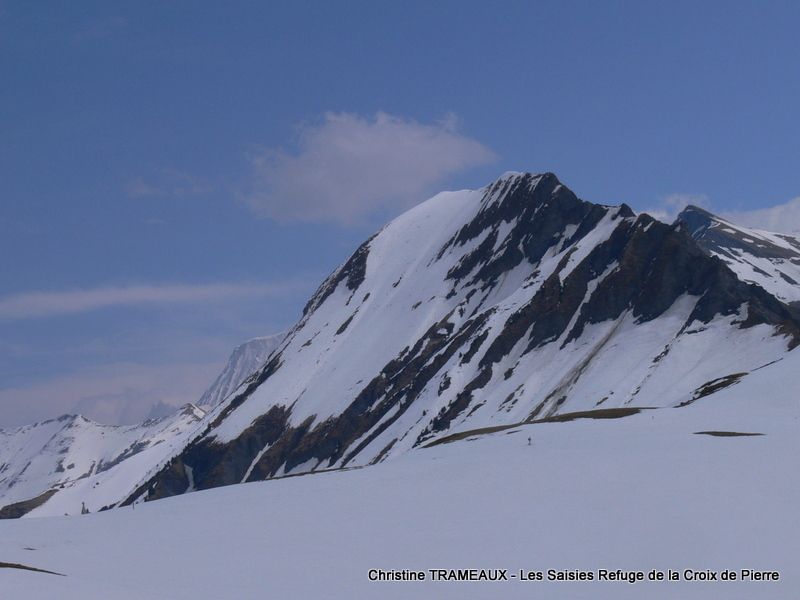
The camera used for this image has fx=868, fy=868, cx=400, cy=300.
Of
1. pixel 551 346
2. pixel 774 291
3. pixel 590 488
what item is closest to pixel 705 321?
pixel 551 346

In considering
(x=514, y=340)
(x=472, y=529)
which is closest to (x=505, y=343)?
(x=514, y=340)

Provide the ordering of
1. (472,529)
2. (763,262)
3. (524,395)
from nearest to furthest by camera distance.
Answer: (472,529) < (524,395) < (763,262)

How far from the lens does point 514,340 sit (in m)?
122

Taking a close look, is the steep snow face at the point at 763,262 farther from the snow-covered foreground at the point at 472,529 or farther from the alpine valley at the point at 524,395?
the snow-covered foreground at the point at 472,529

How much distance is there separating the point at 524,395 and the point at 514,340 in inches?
743

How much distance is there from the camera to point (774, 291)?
14862 cm

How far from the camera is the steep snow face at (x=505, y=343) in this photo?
92312 millimetres

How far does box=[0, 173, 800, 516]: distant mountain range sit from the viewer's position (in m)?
91.8

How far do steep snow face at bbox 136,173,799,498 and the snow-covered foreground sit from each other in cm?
3812

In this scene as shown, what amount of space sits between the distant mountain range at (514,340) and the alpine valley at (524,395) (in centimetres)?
40

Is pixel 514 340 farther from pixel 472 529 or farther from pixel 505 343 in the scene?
pixel 472 529

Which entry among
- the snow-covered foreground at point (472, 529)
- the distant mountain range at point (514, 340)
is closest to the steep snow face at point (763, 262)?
the distant mountain range at point (514, 340)

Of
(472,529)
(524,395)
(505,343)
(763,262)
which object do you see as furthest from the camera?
(763,262)

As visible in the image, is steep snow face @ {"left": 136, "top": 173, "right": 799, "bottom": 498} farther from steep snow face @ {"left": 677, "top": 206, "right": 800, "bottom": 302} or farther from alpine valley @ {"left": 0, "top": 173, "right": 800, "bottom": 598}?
steep snow face @ {"left": 677, "top": 206, "right": 800, "bottom": 302}
